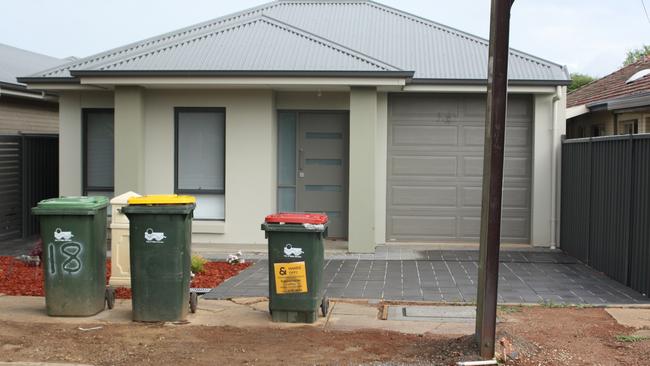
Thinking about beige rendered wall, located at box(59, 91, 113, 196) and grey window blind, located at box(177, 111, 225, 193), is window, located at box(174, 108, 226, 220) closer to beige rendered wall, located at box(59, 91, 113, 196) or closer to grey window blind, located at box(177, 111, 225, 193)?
grey window blind, located at box(177, 111, 225, 193)

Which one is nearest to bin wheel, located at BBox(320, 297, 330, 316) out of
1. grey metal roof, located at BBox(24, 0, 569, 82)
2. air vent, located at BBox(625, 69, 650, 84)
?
grey metal roof, located at BBox(24, 0, 569, 82)

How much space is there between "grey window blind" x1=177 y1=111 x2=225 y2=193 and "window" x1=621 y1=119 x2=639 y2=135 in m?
8.04

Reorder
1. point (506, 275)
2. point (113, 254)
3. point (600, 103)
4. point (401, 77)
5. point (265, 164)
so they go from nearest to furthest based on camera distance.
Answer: point (113, 254)
point (506, 275)
point (401, 77)
point (265, 164)
point (600, 103)

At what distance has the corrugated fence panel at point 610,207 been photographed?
33.8 feet

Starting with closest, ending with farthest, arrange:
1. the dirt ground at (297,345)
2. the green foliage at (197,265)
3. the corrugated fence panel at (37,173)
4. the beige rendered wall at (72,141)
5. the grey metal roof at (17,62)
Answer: the dirt ground at (297,345) → the green foliage at (197,265) → the beige rendered wall at (72,141) → the corrugated fence panel at (37,173) → the grey metal roof at (17,62)

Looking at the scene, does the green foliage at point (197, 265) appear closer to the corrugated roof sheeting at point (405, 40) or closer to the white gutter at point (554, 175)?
the corrugated roof sheeting at point (405, 40)

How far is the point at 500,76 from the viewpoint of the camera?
6.46 m

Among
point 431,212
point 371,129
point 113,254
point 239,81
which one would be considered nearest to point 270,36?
point 239,81

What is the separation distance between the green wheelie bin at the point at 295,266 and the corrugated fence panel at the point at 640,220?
→ 423 centimetres

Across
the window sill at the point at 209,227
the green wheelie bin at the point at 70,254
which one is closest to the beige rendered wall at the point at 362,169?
the window sill at the point at 209,227

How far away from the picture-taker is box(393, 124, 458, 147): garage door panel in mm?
14367

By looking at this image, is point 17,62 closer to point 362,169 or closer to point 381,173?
point 381,173

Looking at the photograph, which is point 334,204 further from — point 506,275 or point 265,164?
point 506,275

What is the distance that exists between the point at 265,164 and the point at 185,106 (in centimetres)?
182
